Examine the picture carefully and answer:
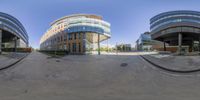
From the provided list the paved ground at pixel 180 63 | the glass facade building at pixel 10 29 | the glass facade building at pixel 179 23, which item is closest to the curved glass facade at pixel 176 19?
the glass facade building at pixel 179 23

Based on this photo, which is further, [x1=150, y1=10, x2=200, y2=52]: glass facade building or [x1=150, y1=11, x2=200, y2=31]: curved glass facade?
[x1=150, y1=10, x2=200, y2=52]: glass facade building

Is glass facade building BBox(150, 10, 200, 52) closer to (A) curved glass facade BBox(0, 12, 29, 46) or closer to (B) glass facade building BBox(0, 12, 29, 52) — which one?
(B) glass facade building BBox(0, 12, 29, 52)

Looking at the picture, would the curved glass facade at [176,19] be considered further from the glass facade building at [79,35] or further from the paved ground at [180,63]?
the glass facade building at [79,35]

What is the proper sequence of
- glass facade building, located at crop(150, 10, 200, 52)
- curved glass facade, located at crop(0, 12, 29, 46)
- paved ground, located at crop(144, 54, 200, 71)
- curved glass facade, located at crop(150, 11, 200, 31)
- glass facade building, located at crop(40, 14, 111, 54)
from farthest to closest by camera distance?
glass facade building, located at crop(40, 14, 111, 54) < glass facade building, located at crop(150, 10, 200, 52) < curved glass facade, located at crop(150, 11, 200, 31) < curved glass facade, located at crop(0, 12, 29, 46) < paved ground, located at crop(144, 54, 200, 71)

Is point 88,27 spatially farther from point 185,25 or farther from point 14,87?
point 14,87

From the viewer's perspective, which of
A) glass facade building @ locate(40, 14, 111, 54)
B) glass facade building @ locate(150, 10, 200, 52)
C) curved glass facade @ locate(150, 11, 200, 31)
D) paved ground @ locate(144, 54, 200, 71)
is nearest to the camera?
paved ground @ locate(144, 54, 200, 71)

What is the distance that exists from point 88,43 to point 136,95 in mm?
35509

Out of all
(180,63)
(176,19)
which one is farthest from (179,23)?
(180,63)

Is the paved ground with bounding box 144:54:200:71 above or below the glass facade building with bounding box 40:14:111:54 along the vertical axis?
below

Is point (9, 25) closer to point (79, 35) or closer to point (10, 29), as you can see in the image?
point (10, 29)

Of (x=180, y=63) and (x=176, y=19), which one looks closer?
(x=180, y=63)

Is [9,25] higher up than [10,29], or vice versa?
[9,25]

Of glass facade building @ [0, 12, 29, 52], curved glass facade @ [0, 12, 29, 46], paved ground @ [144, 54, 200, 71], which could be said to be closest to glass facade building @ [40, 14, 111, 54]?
glass facade building @ [0, 12, 29, 52]

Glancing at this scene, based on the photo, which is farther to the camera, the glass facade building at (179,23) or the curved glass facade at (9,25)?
the glass facade building at (179,23)
